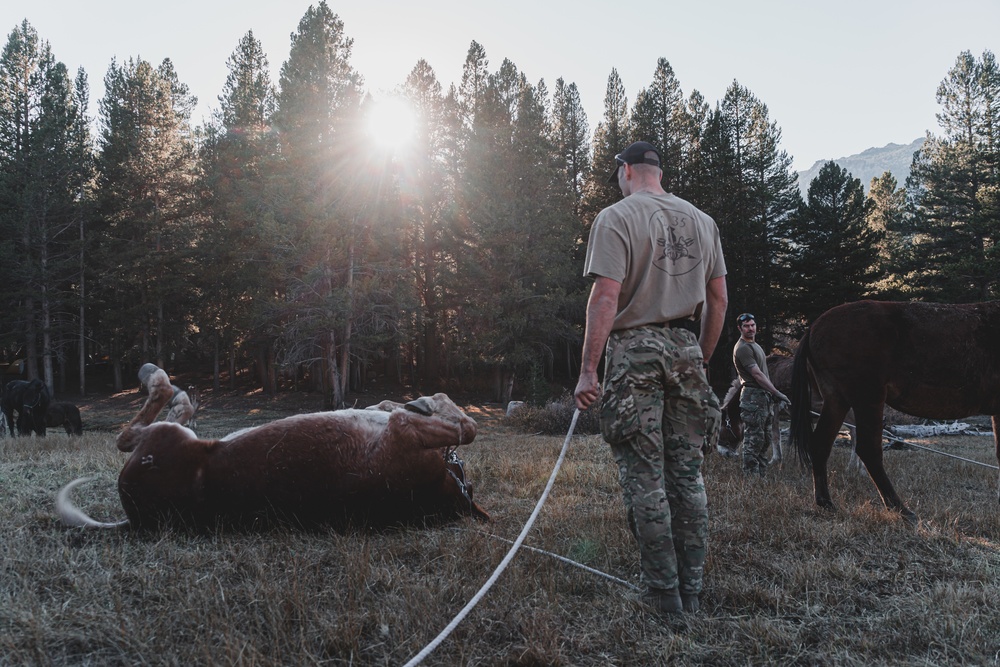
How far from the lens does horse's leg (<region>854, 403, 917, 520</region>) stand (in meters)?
5.07

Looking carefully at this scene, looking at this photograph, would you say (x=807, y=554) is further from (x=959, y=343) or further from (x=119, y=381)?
(x=119, y=381)

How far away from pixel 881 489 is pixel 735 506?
154 centimetres

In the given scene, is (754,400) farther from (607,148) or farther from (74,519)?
(607,148)

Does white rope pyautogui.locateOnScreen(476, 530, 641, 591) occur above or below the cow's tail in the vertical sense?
below

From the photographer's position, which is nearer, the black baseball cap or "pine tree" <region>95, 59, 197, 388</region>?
the black baseball cap

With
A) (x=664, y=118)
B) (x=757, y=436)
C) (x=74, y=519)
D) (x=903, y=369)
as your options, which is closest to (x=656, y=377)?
(x=903, y=369)

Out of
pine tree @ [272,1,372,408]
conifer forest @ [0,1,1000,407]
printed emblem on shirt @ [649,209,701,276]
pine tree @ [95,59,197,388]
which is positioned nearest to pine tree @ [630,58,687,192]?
conifer forest @ [0,1,1000,407]

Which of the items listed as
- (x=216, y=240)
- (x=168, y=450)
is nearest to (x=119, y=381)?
(x=216, y=240)

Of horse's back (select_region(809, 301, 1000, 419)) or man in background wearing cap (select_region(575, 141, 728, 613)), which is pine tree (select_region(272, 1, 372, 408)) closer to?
horse's back (select_region(809, 301, 1000, 419))

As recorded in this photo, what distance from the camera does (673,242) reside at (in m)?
3.14

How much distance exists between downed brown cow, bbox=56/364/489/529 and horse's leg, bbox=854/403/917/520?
4074mm

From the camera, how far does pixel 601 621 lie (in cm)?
262

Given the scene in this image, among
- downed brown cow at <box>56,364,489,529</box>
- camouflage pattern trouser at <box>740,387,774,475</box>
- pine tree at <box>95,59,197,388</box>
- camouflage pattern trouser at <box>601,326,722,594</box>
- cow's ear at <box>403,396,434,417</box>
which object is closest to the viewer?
camouflage pattern trouser at <box>601,326,722,594</box>

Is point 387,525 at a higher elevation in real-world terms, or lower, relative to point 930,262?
lower
